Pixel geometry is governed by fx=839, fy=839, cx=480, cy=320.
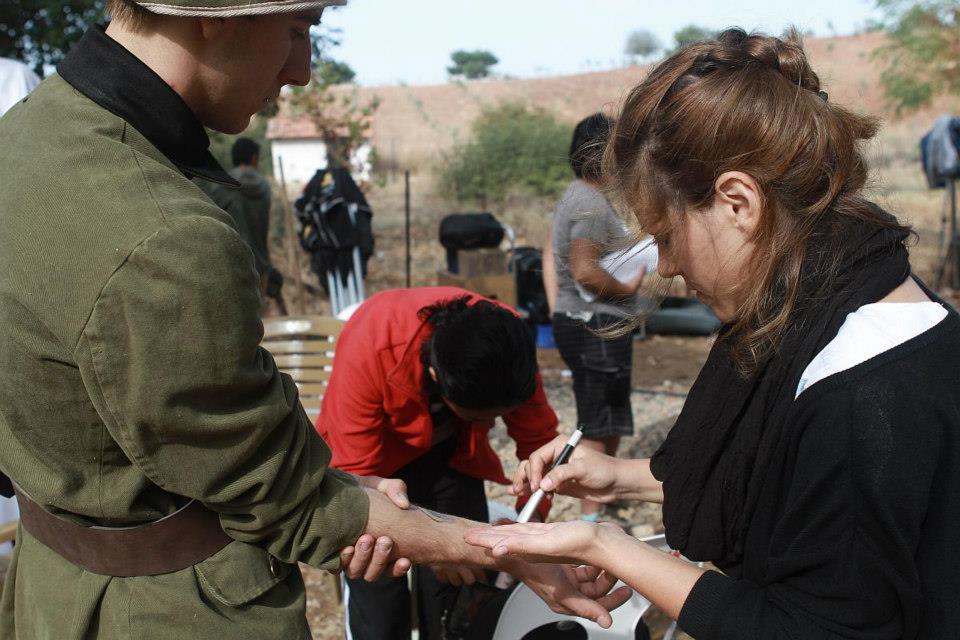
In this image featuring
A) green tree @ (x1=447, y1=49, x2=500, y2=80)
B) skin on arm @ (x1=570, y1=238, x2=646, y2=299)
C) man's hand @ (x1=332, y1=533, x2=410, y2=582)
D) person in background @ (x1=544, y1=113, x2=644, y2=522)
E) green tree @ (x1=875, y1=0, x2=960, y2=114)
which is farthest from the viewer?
green tree @ (x1=447, y1=49, x2=500, y2=80)

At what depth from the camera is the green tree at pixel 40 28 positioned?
783 centimetres

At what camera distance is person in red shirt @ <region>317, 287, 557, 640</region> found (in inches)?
97.3

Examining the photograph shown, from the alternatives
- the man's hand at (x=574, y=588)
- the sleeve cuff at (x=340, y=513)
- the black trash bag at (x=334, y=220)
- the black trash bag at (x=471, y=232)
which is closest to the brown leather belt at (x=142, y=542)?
the sleeve cuff at (x=340, y=513)

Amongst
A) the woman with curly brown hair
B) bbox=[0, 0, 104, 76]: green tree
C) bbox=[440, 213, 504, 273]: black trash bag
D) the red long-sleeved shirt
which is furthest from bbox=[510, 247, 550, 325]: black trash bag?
the woman with curly brown hair

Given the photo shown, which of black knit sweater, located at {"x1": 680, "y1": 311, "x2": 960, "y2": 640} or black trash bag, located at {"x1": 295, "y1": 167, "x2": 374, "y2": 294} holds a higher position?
black knit sweater, located at {"x1": 680, "y1": 311, "x2": 960, "y2": 640}

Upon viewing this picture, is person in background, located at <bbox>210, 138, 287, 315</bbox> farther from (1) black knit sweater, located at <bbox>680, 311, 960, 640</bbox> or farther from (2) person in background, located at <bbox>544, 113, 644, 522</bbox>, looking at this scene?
(1) black knit sweater, located at <bbox>680, 311, 960, 640</bbox>

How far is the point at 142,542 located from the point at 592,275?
2602 millimetres

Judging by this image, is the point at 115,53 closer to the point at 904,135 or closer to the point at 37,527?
the point at 37,527

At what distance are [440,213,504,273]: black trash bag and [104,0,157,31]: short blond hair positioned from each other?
20.9ft

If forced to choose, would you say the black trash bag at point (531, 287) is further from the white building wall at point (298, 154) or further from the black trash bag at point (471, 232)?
the white building wall at point (298, 154)

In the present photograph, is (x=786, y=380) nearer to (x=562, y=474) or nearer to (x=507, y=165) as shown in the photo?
(x=562, y=474)

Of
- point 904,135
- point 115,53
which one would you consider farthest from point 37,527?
point 904,135

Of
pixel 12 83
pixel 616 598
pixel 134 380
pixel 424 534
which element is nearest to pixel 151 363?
pixel 134 380

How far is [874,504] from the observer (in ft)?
3.84
